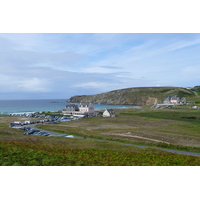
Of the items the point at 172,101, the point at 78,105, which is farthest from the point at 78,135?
the point at 172,101

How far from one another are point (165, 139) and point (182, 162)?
64.3 feet

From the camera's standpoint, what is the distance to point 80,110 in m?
102

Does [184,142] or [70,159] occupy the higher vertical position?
[70,159]

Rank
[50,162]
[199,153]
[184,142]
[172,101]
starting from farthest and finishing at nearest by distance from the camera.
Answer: [172,101], [184,142], [199,153], [50,162]

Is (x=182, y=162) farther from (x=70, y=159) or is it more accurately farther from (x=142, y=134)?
(x=142, y=134)

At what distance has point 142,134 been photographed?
4162cm

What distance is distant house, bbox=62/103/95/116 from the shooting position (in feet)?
319

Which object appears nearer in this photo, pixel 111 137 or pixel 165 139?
pixel 165 139

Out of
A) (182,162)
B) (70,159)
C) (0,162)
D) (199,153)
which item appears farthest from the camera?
(199,153)

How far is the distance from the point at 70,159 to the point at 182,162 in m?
11.5

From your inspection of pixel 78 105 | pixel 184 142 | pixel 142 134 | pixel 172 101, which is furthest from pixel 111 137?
pixel 172 101

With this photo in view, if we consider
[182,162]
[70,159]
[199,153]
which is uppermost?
[70,159]

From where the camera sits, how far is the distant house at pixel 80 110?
97312 millimetres

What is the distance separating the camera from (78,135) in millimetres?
44250
